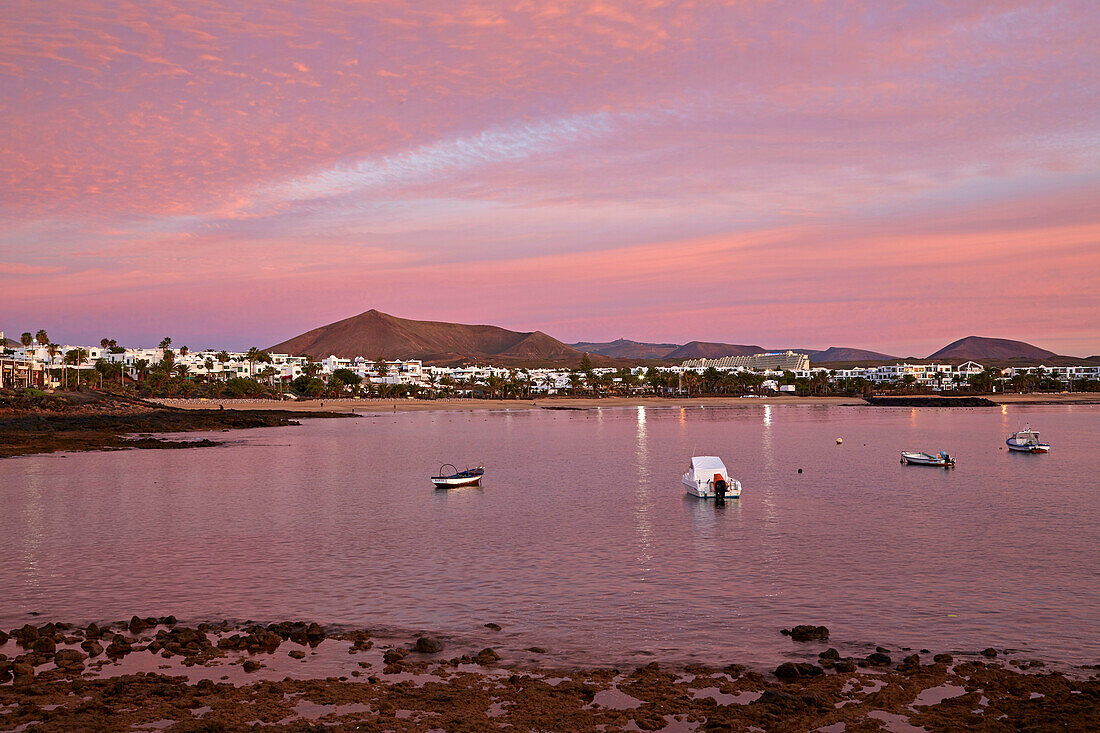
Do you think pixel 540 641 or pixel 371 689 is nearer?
pixel 371 689

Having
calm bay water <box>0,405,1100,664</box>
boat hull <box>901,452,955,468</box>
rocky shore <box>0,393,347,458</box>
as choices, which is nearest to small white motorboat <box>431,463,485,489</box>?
calm bay water <box>0,405,1100,664</box>

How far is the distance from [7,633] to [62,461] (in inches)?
2224

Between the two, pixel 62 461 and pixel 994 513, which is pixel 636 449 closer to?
pixel 994 513

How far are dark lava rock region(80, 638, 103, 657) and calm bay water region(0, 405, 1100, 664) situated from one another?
3381mm

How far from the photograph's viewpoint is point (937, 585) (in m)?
26.5

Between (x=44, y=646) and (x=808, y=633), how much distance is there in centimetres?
1840

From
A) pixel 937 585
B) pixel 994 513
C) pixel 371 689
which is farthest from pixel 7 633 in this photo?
pixel 994 513

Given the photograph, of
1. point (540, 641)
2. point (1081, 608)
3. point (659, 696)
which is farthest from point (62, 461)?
point (1081, 608)

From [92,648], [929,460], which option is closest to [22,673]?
[92,648]

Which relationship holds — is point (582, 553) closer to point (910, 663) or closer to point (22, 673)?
point (910, 663)

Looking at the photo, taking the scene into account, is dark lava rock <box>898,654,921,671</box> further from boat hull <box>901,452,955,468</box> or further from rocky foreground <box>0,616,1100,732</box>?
boat hull <box>901,452,955,468</box>

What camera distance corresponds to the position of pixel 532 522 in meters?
41.3

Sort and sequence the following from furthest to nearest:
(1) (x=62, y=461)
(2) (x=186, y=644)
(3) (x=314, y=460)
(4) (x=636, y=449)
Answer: (4) (x=636, y=449) < (3) (x=314, y=460) < (1) (x=62, y=461) < (2) (x=186, y=644)

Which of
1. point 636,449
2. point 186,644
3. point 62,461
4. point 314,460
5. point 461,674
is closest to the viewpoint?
point 461,674
